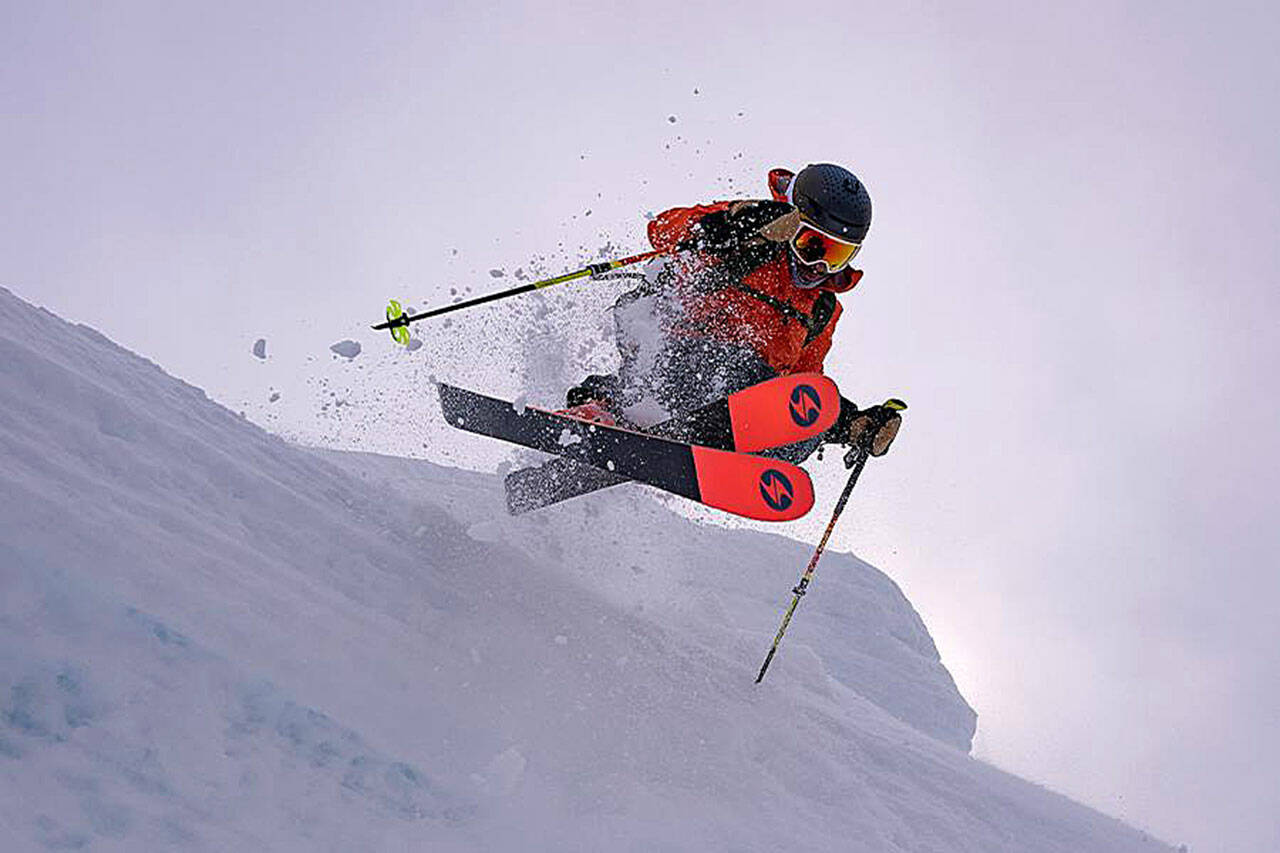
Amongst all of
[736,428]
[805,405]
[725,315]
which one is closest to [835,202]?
[725,315]

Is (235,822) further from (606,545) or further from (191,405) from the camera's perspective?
(606,545)

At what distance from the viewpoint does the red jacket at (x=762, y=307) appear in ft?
18.4

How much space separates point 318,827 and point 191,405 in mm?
3002

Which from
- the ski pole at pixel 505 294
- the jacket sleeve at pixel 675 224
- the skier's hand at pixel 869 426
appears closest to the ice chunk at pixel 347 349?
the ski pole at pixel 505 294

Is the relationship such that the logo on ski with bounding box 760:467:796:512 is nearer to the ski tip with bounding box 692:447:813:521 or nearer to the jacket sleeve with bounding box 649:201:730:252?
the ski tip with bounding box 692:447:813:521

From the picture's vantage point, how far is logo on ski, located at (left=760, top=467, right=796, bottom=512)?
16.7 ft

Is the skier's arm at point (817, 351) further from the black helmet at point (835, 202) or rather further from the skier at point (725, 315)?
the black helmet at point (835, 202)

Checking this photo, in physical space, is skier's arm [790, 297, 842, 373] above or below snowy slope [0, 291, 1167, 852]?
above

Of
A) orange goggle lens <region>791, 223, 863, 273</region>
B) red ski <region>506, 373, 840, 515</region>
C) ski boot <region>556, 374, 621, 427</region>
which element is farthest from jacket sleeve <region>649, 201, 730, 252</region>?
red ski <region>506, 373, 840, 515</region>

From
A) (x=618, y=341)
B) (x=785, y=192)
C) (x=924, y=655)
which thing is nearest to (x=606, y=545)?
(x=618, y=341)

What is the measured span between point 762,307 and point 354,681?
3449mm

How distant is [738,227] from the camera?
559cm

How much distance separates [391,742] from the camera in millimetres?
2965

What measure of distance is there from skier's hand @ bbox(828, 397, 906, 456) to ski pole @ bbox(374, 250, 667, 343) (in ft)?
5.20
